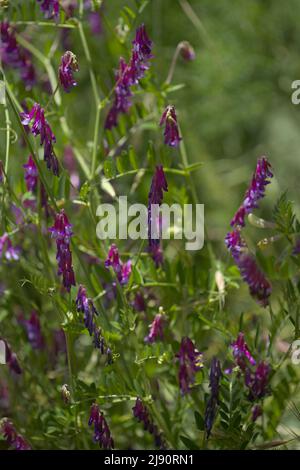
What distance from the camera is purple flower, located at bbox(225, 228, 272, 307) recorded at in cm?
107

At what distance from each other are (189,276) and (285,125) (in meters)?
1.29

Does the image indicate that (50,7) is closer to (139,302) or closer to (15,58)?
(15,58)

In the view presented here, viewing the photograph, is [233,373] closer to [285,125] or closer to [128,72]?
[128,72]

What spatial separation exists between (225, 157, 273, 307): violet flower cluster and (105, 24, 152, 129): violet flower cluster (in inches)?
8.6

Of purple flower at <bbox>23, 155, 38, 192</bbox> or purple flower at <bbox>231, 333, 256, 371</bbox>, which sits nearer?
purple flower at <bbox>231, 333, 256, 371</bbox>

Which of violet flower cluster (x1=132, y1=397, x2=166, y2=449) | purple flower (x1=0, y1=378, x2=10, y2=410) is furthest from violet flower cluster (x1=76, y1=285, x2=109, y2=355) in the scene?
purple flower (x1=0, y1=378, x2=10, y2=410)

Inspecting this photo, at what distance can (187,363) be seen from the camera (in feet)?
3.69

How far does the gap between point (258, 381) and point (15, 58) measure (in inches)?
25.7

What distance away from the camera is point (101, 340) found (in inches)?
40.7

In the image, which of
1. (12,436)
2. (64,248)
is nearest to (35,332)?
(12,436)

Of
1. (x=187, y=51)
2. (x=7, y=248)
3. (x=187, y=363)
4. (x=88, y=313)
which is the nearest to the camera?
(x=88, y=313)

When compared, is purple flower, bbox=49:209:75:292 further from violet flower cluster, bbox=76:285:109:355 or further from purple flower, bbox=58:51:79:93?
purple flower, bbox=58:51:79:93

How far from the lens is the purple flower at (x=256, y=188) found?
1.08 m

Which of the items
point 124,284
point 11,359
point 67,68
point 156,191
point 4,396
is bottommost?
point 4,396
